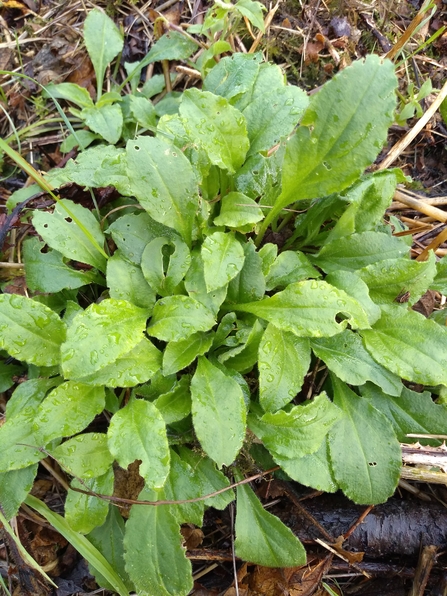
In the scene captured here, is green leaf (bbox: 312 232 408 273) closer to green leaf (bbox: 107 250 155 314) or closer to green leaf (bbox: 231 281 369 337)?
green leaf (bbox: 231 281 369 337)

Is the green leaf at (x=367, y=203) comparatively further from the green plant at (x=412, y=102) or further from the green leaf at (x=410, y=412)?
the green leaf at (x=410, y=412)

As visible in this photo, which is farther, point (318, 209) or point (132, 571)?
point (318, 209)

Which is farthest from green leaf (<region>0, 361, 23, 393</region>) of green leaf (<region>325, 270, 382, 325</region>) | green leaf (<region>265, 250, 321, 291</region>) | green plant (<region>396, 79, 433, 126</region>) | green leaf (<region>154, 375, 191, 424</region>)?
green plant (<region>396, 79, 433, 126</region>)

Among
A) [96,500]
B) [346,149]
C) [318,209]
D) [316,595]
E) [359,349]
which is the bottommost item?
[316,595]

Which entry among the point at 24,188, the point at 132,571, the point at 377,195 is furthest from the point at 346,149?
the point at 132,571

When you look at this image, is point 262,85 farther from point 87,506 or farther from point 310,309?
Result: point 87,506

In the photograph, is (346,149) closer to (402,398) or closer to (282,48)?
(402,398)

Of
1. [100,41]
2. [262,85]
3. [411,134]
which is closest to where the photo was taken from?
[262,85]

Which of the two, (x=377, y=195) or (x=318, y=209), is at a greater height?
(x=377, y=195)

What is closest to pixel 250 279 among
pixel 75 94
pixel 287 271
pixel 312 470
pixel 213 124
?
pixel 287 271
